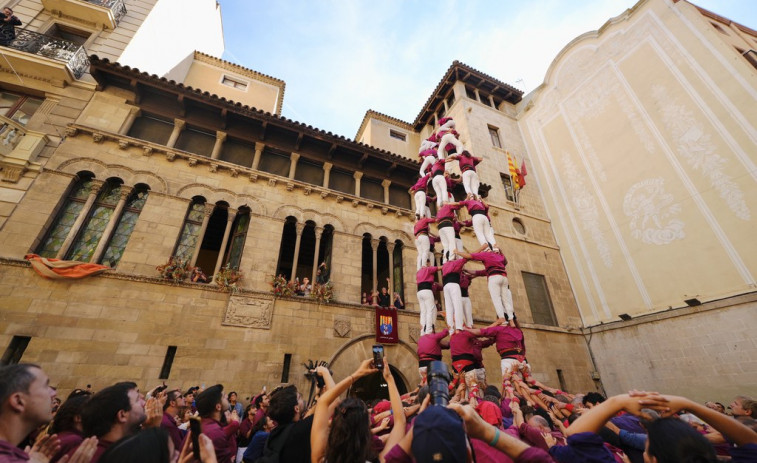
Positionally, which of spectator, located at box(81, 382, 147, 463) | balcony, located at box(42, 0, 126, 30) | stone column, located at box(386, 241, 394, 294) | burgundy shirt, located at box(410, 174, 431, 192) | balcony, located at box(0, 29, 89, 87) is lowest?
spectator, located at box(81, 382, 147, 463)

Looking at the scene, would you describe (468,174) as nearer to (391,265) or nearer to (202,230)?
(391,265)

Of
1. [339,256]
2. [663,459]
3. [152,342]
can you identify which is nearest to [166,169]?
[152,342]

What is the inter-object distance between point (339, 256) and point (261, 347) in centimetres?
364

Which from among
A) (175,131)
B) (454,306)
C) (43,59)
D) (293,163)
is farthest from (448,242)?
Answer: (43,59)

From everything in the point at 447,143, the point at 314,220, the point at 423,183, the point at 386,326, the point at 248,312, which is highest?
the point at 447,143

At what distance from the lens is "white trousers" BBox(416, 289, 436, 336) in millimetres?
6145

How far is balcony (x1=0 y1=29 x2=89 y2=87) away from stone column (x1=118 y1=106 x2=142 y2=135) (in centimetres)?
186

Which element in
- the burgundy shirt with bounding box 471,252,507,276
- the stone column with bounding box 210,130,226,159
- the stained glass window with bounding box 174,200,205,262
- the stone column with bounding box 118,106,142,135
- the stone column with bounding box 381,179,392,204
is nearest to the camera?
the burgundy shirt with bounding box 471,252,507,276

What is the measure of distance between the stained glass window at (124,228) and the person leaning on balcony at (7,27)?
591 centimetres

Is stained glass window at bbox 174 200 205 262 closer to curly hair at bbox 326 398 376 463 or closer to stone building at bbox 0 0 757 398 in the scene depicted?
stone building at bbox 0 0 757 398

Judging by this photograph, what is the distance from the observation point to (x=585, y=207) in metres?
14.1

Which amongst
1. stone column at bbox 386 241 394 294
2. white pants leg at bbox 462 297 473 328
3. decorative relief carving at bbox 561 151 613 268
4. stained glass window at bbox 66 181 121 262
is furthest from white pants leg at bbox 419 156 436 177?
decorative relief carving at bbox 561 151 613 268

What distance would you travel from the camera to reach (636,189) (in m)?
12.2

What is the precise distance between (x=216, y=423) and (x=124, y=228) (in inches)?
311
